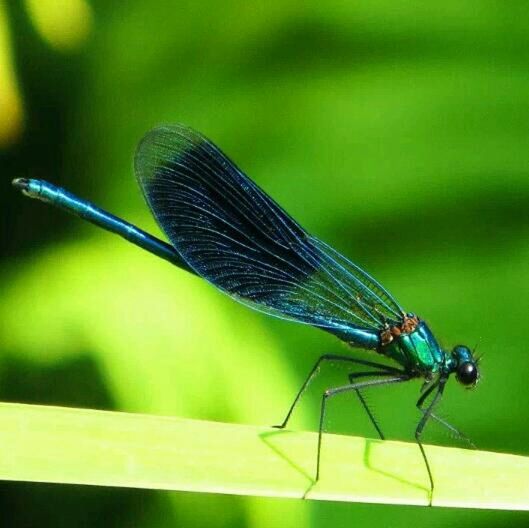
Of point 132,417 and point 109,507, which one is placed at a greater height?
point 132,417

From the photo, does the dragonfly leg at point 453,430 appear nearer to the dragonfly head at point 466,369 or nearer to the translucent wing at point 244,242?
the dragonfly head at point 466,369

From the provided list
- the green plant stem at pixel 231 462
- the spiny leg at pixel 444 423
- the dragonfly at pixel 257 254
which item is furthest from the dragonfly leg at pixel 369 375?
the green plant stem at pixel 231 462

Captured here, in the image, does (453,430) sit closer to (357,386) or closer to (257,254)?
(357,386)

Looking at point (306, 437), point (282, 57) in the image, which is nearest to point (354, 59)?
point (282, 57)

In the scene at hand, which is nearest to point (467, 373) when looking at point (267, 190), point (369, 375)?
point (369, 375)

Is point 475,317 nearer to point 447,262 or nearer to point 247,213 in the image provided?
point 447,262

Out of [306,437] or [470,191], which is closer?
[306,437]

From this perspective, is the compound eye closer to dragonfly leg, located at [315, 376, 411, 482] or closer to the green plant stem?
dragonfly leg, located at [315, 376, 411, 482]
